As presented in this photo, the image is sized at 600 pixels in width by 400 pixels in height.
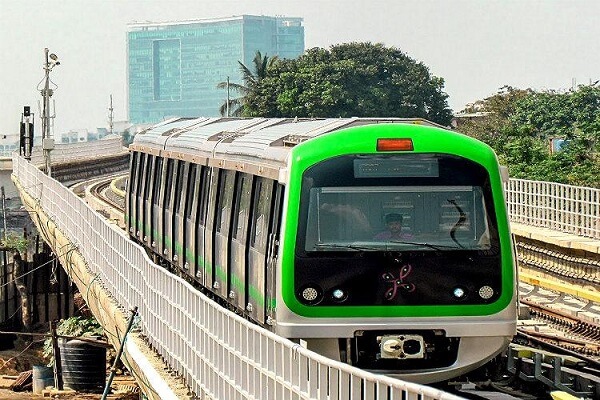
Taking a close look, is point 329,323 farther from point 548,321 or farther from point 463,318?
→ point 548,321

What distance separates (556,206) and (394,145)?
15.2m

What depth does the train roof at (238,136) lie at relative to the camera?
14.7 m

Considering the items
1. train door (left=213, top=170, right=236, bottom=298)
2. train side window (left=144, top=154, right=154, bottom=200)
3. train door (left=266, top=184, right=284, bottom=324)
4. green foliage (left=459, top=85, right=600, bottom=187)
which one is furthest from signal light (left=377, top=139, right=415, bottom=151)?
green foliage (left=459, top=85, right=600, bottom=187)

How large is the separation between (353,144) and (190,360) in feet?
8.06

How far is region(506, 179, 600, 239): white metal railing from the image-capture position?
2645cm

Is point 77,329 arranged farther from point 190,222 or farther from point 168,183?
point 190,222

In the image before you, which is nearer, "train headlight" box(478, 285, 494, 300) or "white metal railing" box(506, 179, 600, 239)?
"train headlight" box(478, 285, 494, 300)

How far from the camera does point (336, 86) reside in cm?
8075

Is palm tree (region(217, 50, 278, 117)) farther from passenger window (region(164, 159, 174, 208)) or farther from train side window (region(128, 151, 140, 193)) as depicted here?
passenger window (region(164, 159, 174, 208))

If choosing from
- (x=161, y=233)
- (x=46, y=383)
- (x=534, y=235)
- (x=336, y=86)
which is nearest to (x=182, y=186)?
(x=161, y=233)

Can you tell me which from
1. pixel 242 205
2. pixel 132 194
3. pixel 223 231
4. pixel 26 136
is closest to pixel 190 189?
pixel 223 231

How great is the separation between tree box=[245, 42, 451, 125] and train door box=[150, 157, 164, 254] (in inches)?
2229

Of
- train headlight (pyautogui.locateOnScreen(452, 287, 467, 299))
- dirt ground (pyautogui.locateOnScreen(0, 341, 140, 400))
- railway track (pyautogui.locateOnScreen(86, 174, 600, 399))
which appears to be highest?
train headlight (pyautogui.locateOnScreen(452, 287, 467, 299))

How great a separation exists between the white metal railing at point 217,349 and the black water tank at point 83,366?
1949 mm
